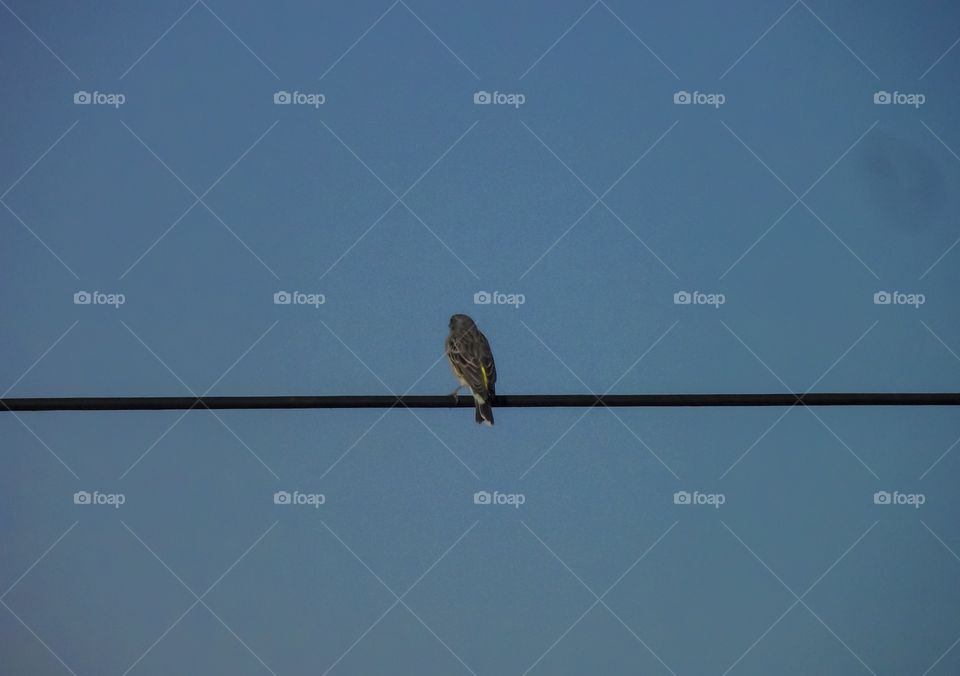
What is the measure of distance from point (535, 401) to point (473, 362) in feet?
7.45

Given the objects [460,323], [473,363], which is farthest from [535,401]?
[460,323]

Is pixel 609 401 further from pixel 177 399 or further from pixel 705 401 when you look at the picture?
pixel 177 399

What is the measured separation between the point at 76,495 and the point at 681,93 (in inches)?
202

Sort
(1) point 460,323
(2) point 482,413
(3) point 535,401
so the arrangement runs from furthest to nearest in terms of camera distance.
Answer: (1) point 460,323 → (2) point 482,413 → (3) point 535,401

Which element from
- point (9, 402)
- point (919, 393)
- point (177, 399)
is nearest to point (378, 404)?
point (177, 399)

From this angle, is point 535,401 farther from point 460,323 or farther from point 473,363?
point 460,323

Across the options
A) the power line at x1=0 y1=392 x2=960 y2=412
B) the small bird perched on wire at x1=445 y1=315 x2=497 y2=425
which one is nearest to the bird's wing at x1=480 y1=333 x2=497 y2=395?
the small bird perched on wire at x1=445 y1=315 x2=497 y2=425

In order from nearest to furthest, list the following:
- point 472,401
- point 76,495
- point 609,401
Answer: point 609,401
point 472,401
point 76,495

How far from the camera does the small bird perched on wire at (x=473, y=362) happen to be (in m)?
7.18

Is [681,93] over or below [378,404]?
over

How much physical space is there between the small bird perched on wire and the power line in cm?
171

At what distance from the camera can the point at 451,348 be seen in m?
8.03

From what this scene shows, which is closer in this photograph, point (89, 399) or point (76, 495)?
point (89, 399)

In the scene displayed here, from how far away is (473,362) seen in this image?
303 inches
